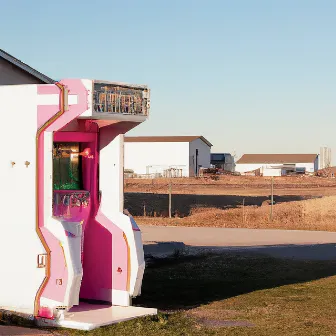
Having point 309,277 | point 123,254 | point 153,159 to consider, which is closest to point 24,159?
point 123,254

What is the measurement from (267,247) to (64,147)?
1086cm

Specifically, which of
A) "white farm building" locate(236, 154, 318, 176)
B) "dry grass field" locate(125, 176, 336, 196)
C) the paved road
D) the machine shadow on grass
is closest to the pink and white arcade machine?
the machine shadow on grass

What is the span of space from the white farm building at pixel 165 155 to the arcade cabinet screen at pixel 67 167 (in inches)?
3317

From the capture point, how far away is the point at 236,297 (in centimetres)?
1295

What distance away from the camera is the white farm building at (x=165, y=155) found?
99.2 m

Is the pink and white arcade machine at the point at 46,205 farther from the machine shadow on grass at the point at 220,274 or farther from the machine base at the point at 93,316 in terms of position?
the machine shadow on grass at the point at 220,274

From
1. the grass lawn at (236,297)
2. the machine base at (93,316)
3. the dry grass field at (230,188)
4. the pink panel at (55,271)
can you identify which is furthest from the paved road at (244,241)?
the dry grass field at (230,188)

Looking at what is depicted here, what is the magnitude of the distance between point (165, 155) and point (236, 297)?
88.3m

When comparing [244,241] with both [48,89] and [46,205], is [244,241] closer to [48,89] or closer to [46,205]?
[46,205]

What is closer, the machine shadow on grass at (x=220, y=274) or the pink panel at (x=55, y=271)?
the pink panel at (x=55, y=271)

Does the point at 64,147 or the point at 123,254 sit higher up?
the point at 64,147

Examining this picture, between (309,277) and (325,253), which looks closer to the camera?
(309,277)

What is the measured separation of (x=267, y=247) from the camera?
21.0m

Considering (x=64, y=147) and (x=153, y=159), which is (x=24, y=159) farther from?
(x=153, y=159)
